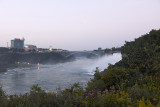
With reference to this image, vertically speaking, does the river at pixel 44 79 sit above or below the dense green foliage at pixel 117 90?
below

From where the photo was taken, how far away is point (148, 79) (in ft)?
28.1

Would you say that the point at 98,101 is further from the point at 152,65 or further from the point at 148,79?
the point at 152,65

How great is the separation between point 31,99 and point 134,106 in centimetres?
273

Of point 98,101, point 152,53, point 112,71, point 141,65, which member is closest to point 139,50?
point 152,53

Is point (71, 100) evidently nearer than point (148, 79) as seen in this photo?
Yes

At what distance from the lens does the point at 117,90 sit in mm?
7391

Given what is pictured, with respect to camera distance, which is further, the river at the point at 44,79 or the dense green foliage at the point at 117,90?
the river at the point at 44,79

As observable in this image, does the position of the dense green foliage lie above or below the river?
above

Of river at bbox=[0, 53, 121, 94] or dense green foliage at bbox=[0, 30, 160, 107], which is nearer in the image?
dense green foliage at bbox=[0, 30, 160, 107]

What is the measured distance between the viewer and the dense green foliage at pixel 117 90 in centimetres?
491

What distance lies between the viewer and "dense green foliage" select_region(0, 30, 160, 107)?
16.1 ft

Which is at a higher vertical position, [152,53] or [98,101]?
[152,53]

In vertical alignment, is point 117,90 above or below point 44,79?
above

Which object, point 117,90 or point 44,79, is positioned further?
point 44,79
